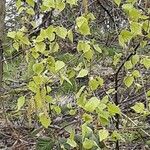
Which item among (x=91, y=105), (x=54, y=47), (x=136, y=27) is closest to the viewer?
(x=91, y=105)

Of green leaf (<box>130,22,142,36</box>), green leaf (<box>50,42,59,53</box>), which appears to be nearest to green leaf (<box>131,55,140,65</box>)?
green leaf (<box>130,22,142,36</box>)

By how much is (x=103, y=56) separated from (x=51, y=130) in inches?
83.7

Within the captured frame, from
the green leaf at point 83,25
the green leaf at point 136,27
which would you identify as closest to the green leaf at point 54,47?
the green leaf at point 83,25

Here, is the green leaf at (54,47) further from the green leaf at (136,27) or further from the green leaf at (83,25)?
the green leaf at (136,27)

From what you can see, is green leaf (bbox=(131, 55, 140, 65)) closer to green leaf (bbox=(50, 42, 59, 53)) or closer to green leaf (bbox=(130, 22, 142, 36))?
green leaf (bbox=(130, 22, 142, 36))

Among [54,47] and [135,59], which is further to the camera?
[135,59]

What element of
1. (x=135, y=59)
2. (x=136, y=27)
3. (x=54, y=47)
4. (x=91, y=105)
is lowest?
(x=91, y=105)

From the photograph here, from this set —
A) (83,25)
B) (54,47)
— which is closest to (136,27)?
(83,25)

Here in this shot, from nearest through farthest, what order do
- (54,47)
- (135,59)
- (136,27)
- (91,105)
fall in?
1. (91,105)
2. (136,27)
3. (54,47)
4. (135,59)

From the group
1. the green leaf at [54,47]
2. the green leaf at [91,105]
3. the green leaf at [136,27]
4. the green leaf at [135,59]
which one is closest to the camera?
the green leaf at [91,105]

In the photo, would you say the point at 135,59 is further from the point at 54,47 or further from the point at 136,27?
the point at 54,47

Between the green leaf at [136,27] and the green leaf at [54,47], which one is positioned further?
the green leaf at [54,47]

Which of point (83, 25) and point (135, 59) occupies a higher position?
point (83, 25)

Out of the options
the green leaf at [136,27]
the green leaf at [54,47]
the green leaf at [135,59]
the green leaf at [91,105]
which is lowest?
the green leaf at [91,105]
